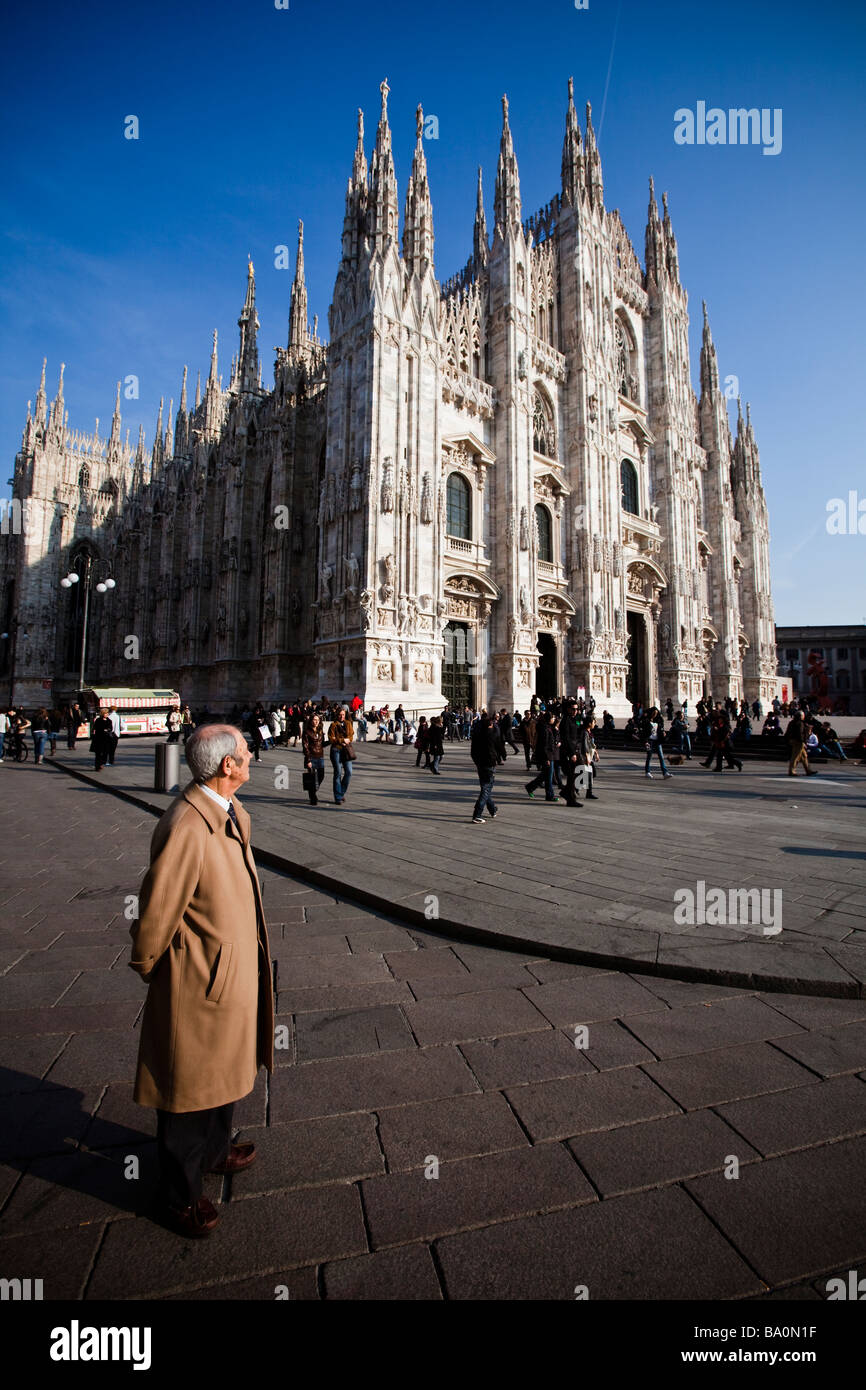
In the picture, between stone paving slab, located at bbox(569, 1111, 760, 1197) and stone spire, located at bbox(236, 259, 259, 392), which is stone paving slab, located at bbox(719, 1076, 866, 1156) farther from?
stone spire, located at bbox(236, 259, 259, 392)

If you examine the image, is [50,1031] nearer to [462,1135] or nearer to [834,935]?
[462,1135]

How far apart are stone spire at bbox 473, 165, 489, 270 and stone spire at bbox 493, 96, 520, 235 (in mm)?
1195

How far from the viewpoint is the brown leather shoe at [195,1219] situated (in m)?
1.54

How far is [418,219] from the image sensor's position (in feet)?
69.9

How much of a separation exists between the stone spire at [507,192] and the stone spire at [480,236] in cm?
120

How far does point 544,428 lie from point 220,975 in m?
28.5

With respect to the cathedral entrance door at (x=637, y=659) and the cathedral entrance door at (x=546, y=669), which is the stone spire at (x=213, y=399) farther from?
the cathedral entrance door at (x=637, y=659)

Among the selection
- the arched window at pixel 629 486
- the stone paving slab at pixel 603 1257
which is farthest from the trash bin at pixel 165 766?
the arched window at pixel 629 486

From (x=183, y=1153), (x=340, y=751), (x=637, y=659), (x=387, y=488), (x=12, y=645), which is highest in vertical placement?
(x=387, y=488)

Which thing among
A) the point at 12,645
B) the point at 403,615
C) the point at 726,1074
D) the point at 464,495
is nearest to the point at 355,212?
the point at 464,495

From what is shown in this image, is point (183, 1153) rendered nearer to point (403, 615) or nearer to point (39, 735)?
point (403, 615)

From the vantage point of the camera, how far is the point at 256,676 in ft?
88.8

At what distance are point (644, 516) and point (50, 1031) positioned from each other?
3324 cm

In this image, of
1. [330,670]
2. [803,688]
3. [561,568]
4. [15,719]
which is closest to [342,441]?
[330,670]
